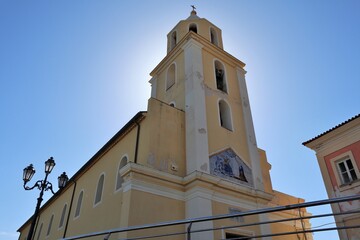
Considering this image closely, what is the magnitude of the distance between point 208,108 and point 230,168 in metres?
3.14

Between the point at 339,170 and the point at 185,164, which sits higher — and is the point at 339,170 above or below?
below

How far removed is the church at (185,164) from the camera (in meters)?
11.0

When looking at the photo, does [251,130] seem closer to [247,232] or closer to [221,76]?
[221,76]

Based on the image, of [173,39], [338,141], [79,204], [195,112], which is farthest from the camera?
[173,39]

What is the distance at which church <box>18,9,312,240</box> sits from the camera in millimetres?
11031

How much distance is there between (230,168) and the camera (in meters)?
13.5

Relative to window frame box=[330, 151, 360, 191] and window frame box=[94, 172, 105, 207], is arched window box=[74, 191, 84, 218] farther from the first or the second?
window frame box=[330, 151, 360, 191]

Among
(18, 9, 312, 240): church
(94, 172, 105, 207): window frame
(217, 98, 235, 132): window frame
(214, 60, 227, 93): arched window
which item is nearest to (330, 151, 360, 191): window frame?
(18, 9, 312, 240): church

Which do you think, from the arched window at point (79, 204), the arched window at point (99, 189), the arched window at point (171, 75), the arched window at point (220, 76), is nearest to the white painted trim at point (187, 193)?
the arched window at point (99, 189)

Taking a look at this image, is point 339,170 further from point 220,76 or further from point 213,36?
point 213,36

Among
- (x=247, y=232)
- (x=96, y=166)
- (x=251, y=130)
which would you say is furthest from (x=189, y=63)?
(x=247, y=232)

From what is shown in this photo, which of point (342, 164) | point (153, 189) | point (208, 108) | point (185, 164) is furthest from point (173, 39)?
point (342, 164)

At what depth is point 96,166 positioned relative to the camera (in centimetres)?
1666

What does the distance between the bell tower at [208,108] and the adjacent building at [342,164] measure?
296cm
